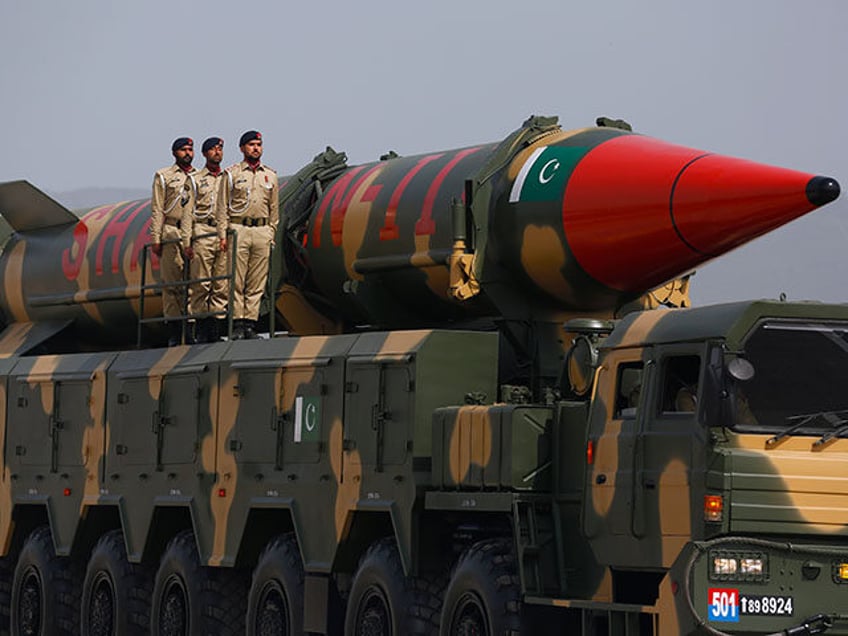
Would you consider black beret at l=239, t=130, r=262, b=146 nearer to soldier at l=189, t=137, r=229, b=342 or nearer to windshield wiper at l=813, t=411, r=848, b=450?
soldier at l=189, t=137, r=229, b=342

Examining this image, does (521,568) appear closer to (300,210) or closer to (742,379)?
(742,379)

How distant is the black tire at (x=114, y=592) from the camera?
16.2 metres

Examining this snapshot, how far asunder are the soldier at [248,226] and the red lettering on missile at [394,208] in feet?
4.43

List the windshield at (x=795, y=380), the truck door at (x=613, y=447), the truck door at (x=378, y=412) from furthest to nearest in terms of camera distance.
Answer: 1. the truck door at (x=378, y=412)
2. the truck door at (x=613, y=447)
3. the windshield at (x=795, y=380)

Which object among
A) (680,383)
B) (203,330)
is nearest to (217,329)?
(203,330)

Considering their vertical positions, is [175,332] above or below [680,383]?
above

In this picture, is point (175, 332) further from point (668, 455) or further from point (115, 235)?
point (668, 455)

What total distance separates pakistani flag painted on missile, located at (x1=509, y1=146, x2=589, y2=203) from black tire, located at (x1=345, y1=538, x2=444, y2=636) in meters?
2.50

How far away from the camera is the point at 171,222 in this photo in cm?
1719

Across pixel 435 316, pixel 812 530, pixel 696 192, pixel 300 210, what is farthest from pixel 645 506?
pixel 300 210

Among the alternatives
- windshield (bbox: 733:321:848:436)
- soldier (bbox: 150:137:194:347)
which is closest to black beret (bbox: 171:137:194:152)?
soldier (bbox: 150:137:194:347)

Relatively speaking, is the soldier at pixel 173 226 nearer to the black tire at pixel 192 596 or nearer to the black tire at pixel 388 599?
the black tire at pixel 192 596

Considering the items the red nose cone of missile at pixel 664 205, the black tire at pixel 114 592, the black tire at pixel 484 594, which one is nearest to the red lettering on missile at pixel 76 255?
the black tire at pixel 114 592

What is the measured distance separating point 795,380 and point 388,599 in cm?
366
